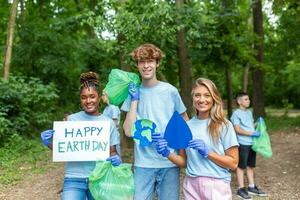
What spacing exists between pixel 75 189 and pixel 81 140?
0.42 metres

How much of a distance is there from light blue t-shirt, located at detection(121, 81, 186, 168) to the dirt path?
352cm

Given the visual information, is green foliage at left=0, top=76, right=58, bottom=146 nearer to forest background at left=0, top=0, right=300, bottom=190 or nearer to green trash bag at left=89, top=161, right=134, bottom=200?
forest background at left=0, top=0, right=300, bottom=190

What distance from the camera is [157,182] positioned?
3643mm

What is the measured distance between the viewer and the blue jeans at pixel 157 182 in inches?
141

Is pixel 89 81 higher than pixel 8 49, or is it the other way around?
pixel 8 49

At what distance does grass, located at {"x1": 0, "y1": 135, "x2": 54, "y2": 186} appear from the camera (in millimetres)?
8487

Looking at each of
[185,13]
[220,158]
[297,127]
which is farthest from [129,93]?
[297,127]

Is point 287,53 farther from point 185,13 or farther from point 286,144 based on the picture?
point 185,13

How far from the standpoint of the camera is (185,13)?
7535mm

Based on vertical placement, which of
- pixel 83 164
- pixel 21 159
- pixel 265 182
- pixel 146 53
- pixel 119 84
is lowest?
pixel 265 182

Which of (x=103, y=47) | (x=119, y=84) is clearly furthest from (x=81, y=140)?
(x=103, y=47)

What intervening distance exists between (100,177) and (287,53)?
17682mm

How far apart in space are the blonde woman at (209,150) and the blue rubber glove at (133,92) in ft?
1.76

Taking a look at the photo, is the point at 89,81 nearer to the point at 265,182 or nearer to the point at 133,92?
the point at 133,92
